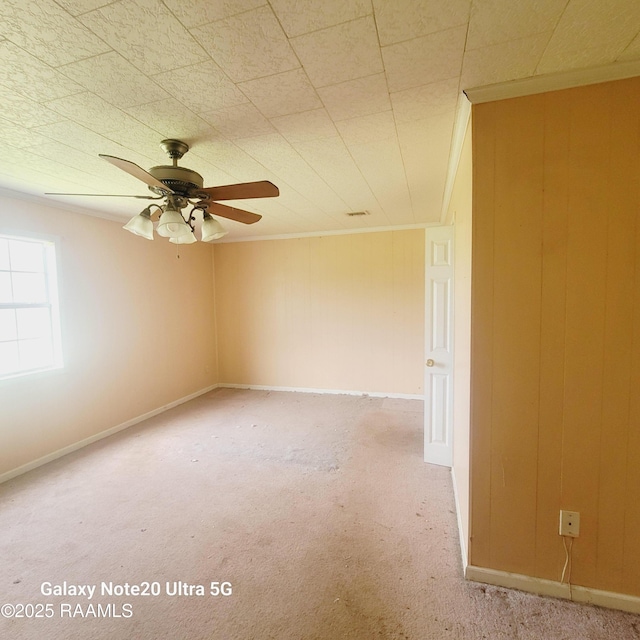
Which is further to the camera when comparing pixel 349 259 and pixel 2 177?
pixel 349 259

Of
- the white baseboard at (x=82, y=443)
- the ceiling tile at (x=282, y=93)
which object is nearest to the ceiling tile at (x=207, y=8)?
the ceiling tile at (x=282, y=93)

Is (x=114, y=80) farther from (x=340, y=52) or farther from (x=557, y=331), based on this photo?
(x=557, y=331)

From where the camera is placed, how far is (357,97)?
1.61 meters

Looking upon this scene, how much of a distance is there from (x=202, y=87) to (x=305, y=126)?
0.60 metres

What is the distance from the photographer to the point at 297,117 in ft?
5.85

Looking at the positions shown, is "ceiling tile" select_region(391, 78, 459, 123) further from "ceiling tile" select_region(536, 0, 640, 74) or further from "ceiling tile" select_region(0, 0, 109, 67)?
"ceiling tile" select_region(0, 0, 109, 67)

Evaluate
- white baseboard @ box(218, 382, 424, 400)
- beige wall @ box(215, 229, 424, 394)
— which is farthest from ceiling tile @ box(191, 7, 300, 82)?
white baseboard @ box(218, 382, 424, 400)

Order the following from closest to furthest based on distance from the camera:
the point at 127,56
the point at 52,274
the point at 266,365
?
the point at 127,56, the point at 52,274, the point at 266,365

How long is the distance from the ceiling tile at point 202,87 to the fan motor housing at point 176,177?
338 millimetres

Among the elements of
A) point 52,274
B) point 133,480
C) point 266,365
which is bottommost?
point 133,480

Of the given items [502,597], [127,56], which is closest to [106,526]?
[502,597]

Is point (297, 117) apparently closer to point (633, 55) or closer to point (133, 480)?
point (633, 55)

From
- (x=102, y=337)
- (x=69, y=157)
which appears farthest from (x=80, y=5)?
(x=102, y=337)

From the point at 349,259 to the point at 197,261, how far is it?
2.42 metres
